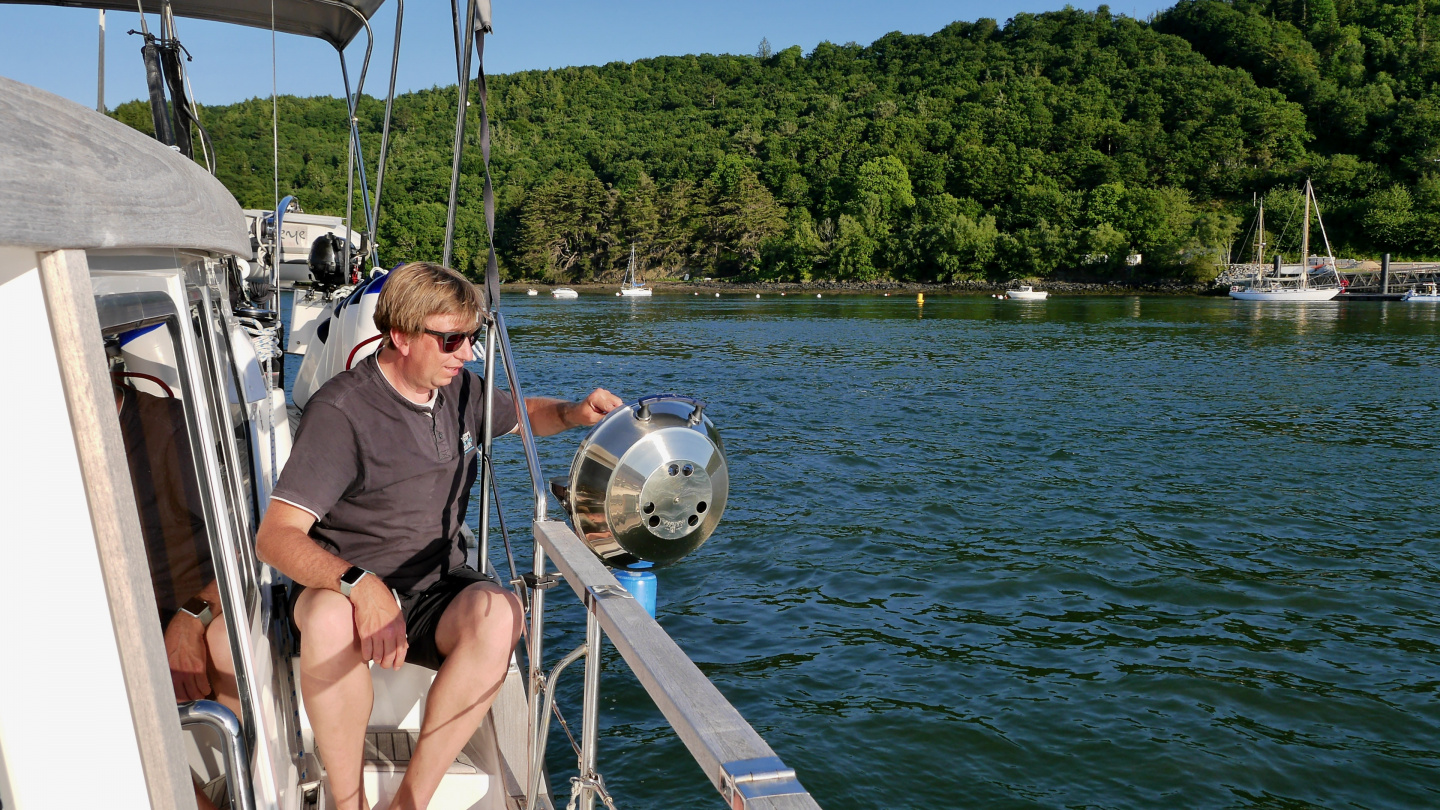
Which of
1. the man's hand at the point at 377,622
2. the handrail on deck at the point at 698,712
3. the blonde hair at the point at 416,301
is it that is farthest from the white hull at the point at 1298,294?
the handrail on deck at the point at 698,712

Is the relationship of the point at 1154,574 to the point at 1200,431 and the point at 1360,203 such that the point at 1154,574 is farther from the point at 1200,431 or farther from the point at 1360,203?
the point at 1360,203

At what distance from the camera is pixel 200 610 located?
1806mm

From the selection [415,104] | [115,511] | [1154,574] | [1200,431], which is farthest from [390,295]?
[415,104]

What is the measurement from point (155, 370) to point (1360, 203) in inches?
4278

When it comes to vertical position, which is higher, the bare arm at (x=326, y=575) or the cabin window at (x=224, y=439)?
the cabin window at (x=224, y=439)

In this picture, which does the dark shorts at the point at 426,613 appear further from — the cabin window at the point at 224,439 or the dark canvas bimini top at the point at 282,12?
the dark canvas bimini top at the point at 282,12

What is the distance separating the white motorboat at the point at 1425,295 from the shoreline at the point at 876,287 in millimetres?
13444

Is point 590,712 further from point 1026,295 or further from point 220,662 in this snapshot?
point 1026,295

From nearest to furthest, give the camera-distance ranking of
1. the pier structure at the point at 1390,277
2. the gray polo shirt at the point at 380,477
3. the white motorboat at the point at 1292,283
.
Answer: the gray polo shirt at the point at 380,477 → the white motorboat at the point at 1292,283 → the pier structure at the point at 1390,277

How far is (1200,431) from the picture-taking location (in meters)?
17.7

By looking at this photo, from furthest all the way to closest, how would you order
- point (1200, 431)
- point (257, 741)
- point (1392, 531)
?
point (1200, 431)
point (1392, 531)
point (257, 741)

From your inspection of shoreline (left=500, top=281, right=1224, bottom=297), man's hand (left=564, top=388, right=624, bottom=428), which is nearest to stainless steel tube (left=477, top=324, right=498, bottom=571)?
man's hand (left=564, top=388, right=624, bottom=428)

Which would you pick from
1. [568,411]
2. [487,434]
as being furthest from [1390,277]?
[487,434]

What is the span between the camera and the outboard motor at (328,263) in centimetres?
655
